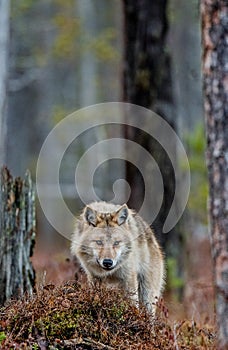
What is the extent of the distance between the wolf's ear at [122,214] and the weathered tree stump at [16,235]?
1042 millimetres

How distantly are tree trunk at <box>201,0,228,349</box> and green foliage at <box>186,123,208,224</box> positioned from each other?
Answer: 33.5ft

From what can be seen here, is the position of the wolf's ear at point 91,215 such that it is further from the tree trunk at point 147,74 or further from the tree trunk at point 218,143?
the tree trunk at point 147,74

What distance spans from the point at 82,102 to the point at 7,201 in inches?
863

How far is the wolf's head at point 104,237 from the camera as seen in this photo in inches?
281

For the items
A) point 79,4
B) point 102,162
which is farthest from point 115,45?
point 102,162

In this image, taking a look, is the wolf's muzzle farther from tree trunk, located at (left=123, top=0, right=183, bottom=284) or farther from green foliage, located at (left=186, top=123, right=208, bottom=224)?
green foliage, located at (left=186, top=123, right=208, bottom=224)

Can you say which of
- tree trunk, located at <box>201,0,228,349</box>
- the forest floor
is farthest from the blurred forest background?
tree trunk, located at <box>201,0,228,349</box>

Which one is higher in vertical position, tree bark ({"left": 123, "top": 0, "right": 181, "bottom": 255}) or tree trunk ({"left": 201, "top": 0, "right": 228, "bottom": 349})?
tree bark ({"left": 123, "top": 0, "right": 181, "bottom": 255})

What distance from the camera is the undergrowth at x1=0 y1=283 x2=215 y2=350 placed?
18.5ft

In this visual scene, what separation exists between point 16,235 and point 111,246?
1117 millimetres

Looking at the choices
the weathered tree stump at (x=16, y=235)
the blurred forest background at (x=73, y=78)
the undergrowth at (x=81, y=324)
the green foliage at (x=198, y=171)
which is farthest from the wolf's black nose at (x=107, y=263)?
the green foliage at (x=198, y=171)

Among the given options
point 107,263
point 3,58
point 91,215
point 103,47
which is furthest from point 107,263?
point 103,47

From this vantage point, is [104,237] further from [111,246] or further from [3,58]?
[3,58]

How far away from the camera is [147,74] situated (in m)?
12.1
